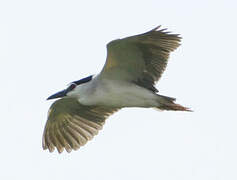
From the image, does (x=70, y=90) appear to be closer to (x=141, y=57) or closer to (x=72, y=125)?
(x=72, y=125)

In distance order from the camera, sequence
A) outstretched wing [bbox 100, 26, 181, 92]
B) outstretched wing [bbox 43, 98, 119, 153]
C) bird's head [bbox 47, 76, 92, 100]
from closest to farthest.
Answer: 1. outstretched wing [bbox 100, 26, 181, 92]
2. bird's head [bbox 47, 76, 92, 100]
3. outstretched wing [bbox 43, 98, 119, 153]

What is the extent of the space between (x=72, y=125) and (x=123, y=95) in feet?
7.18

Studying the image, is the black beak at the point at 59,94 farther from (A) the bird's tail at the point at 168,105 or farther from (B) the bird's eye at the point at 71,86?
(A) the bird's tail at the point at 168,105

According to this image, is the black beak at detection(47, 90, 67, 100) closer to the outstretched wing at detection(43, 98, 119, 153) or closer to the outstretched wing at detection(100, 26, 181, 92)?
the outstretched wing at detection(43, 98, 119, 153)

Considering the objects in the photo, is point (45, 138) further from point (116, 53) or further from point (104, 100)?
point (116, 53)

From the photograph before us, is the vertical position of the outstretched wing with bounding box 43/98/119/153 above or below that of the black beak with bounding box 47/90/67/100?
below

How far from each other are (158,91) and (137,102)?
0.54 m

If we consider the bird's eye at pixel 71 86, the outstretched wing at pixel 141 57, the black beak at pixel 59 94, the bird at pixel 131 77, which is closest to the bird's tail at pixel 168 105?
the bird at pixel 131 77

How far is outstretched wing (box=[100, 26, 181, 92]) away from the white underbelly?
0.55 ft

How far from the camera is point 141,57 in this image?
40.4 feet

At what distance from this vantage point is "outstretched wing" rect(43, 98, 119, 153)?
45.9ft

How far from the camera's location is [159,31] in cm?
1198

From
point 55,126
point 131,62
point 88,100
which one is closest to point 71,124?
point 55,126

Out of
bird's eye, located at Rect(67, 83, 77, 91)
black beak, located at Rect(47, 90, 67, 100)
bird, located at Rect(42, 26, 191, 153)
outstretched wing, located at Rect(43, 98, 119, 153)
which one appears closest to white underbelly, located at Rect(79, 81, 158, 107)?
bird, located at Rect(42, 26, 191, 153)
